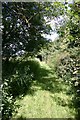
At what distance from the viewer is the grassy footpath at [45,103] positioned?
8139 mm

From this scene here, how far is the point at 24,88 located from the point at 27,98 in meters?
1.44

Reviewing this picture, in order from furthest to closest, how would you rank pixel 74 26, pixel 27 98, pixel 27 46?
pixel 27 46 < pixel 27 98 < pixel 74 26

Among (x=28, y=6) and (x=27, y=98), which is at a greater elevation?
(x=28, y=6)

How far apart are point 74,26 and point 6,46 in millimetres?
9869

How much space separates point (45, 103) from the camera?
9695 millimetres

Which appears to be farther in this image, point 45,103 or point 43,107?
point 45,103

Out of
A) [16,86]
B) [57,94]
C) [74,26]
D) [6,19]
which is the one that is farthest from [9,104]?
[6,19]

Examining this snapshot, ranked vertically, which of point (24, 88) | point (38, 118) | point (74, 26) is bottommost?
point (38, 118)

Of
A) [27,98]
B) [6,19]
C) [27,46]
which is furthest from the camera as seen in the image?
[27,46]

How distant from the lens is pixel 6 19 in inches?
457

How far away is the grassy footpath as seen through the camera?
26.7 feet

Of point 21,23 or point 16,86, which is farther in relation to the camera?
point 21,23

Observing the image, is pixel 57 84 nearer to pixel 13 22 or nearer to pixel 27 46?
pixel 27 46

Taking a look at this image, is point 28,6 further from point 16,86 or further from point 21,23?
point 16,86
